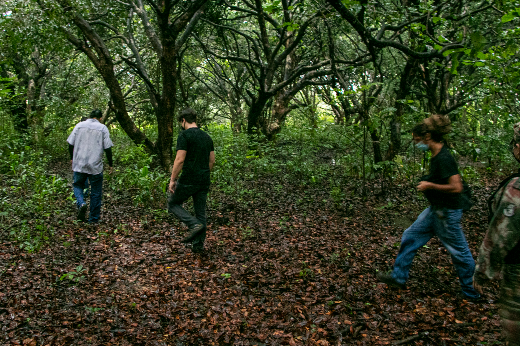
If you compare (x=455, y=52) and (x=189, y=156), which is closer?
(x=455, y=52)

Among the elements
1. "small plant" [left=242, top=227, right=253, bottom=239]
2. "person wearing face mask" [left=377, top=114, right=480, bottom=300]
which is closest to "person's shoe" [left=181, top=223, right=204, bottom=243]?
"small plant" [left=242, top=227, right=253, bottom=239]

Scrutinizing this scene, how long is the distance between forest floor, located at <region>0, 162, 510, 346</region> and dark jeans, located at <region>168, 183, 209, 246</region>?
54cm

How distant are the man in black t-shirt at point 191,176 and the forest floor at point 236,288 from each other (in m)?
0.49

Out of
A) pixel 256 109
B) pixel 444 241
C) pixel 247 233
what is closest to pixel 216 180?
pixel 247 233

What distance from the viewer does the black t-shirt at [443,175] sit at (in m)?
3.75

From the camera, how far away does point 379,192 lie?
865 cm

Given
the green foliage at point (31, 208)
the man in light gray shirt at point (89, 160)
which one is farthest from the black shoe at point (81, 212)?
the green foliage at point (31, 208)

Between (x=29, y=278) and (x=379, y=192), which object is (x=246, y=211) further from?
(x=29, y=278)

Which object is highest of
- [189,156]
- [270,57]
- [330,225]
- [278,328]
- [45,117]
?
[270,57]

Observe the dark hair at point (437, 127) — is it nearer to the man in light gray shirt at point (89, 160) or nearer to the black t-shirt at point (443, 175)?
the black t-shirt at point (443, 175)

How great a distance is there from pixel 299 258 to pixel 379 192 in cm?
409

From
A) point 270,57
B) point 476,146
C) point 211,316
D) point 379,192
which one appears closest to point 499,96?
point 476,146

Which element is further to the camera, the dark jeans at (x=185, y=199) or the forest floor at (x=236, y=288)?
the dark jeans at (x=185, y=199)

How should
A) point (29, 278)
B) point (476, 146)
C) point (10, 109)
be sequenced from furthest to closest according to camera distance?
point (10, 109) < point (476, 146) < point (29, 278)
